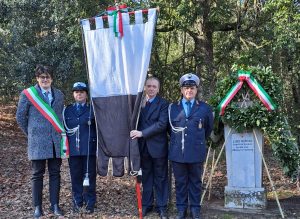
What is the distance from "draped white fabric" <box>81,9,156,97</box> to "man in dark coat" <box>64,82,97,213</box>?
342mm

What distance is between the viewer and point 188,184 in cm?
589

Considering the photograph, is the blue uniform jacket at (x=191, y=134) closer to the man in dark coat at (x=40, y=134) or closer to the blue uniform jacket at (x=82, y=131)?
the blue uniform jacket at (x=82, y=131)

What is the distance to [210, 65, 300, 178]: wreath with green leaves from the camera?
631 centimetres

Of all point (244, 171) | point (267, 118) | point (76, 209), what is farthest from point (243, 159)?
point (76, 209)

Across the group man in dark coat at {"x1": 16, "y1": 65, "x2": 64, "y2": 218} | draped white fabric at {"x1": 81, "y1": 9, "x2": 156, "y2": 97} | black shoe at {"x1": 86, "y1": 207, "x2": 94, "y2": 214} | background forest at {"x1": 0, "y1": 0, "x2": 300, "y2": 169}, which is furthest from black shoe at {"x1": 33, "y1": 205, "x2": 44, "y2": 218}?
background forest at {"x1": 0, "y1": 0, "x2": 300, "y2": 169}

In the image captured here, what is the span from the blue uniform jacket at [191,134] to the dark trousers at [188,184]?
142 millimetres

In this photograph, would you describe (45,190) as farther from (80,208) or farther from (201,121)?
(201,121)

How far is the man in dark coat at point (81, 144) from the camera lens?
19.5 feet

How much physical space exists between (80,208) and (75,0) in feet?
15.4

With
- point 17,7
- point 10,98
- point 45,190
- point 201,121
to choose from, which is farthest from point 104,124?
point 10,98

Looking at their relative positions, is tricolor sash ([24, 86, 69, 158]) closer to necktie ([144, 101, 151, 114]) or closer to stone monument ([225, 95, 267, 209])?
necktie ([144, 101, 151, 114])

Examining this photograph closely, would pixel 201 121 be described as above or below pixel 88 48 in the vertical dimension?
below

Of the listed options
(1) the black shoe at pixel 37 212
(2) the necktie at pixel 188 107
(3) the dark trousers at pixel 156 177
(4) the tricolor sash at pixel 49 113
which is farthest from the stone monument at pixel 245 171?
(1) the black shoe at pixel 37 212

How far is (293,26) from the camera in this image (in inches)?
290
